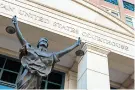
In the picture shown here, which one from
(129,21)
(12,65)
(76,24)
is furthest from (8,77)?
(129,21)

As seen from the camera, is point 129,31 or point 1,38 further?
point 129,31

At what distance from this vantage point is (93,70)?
Answer: 441 inches

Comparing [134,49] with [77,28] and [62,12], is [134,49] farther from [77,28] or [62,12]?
[62,12]

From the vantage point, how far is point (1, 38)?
1238 centimetres

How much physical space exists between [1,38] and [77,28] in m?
3.23

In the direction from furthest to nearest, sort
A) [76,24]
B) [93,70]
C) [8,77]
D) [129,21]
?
1. [129,21]
2. [76,24]
3. [8,77]
4. [93,70]

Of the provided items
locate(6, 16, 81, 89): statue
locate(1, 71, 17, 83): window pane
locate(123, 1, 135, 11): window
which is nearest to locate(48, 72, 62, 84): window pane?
locate(1, 71, 17, 83): window pane

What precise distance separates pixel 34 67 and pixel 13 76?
627cm

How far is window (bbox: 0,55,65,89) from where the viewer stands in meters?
11.8

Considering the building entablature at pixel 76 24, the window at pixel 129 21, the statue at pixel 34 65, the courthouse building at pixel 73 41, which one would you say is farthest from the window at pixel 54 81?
the window at pixel 129 21

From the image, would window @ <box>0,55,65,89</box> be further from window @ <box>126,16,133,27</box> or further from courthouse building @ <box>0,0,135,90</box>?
window @ <box>126,16,133,27</box>

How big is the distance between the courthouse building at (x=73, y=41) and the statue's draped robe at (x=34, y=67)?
4457 mm

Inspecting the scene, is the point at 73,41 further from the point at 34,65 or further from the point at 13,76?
the point at 34,65

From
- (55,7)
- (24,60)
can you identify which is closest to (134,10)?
(55,7)
